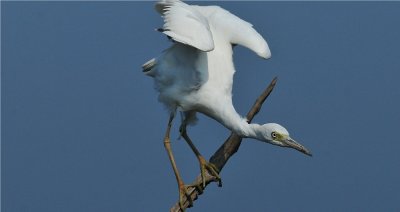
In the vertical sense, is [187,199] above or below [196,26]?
below

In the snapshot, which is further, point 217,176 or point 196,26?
point 217,176

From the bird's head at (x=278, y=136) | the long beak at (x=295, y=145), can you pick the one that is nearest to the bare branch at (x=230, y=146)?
the bird's head at (x=278, y=136)

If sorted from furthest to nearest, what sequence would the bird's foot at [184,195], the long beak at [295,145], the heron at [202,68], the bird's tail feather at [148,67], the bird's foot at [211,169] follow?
the bird's foot at [211,169] → the bird's tail feather at [148,67] → the bird's foot at [184,195] → the heron at [202,68] → the long beak at [295,145]

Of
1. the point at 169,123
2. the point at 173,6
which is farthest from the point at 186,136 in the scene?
the point at 173,6

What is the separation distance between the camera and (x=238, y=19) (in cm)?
1838

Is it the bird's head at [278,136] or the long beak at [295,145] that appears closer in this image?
the long beak at [295,145]

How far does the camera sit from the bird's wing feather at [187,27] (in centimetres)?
1655

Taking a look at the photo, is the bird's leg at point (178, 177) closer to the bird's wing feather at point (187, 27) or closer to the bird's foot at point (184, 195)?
the bird's foot at point (184, 195)

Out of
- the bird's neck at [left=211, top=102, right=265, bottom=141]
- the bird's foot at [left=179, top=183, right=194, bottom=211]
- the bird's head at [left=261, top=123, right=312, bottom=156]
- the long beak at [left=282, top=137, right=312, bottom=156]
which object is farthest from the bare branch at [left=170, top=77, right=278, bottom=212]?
the long beak at [left=282, top=137, right=312, bottom=156]

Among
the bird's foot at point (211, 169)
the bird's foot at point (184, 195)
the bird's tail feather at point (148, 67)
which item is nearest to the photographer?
the bird's foot at point (184, 195)

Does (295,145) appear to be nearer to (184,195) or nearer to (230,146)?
(230,146)

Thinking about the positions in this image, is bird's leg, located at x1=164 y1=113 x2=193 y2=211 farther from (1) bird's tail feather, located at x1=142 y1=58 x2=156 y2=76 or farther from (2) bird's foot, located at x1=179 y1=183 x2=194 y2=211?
(1) bird's tail feather, located at x1=142 y1=58 x2=156 y2=76

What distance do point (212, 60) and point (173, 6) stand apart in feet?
2.59

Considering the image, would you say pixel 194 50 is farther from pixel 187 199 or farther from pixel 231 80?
pixel 187 199
